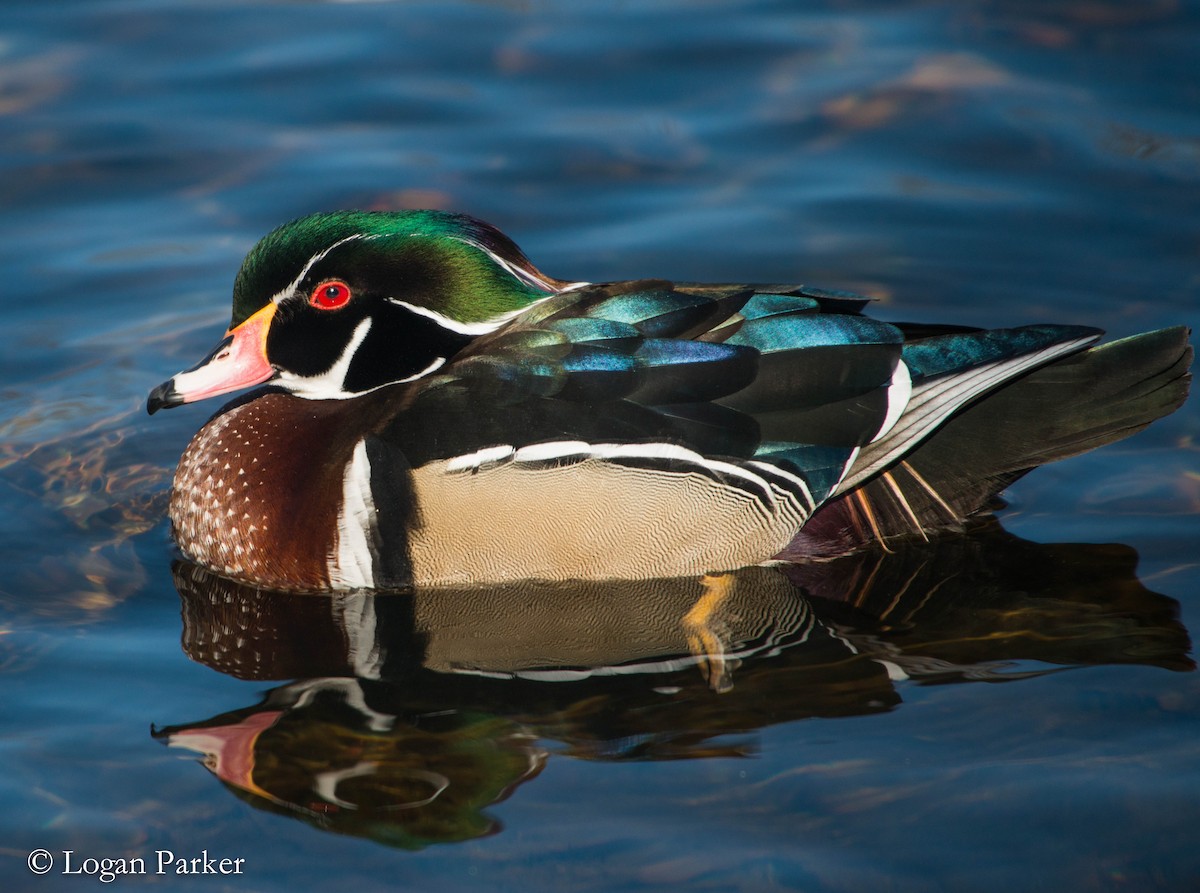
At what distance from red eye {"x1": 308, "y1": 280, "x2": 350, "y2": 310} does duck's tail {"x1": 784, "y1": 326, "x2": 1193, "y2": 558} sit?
1932 mm

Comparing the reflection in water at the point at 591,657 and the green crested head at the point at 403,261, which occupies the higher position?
the green crested head at the point at 403,261

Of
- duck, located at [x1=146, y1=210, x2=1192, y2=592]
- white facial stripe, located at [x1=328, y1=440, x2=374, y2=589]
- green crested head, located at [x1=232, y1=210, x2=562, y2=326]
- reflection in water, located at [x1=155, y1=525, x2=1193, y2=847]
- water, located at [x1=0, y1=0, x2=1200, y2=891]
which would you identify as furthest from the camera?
green crested head, located at [x1=232, y1=210, x2=562, y2=326]

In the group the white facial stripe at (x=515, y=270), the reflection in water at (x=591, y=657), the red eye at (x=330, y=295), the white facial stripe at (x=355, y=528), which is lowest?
the reflection in water at (x=591, y=657)

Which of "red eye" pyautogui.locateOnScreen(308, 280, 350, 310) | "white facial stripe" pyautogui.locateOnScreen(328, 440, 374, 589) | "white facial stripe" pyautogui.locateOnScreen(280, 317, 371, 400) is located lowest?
"white facial stripe" pyautogui.locateOnScreen(328, 440, 374, 589)

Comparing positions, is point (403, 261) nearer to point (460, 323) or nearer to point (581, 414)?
point (460, 323)

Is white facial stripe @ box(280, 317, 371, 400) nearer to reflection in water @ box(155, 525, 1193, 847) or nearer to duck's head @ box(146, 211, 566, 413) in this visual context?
duck's head @ box(146, 211, 566, 413)

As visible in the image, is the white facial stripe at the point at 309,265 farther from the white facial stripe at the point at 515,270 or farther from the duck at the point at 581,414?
the white facial stripe at the point at 515,270

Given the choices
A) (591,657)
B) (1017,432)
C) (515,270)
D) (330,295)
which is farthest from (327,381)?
(1017,432)

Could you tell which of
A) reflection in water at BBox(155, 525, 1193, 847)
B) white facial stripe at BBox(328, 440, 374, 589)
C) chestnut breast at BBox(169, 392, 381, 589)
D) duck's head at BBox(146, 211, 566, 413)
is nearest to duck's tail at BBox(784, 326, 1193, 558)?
reflection in water at BBox(155, 525, 1193, 847)

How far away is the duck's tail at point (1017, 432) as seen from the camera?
569 centimetres

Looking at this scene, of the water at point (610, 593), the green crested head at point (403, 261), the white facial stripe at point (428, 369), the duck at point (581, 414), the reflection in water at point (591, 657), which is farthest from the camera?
the white facial stripe at point (428, 369)

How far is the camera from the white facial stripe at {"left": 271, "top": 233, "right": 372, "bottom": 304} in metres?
5.62

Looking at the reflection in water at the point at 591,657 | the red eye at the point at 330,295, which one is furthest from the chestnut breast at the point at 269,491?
the red eye at the point at 330,295

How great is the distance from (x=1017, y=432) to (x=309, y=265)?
2.71 m
